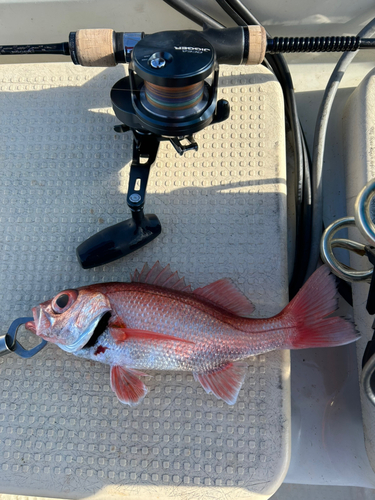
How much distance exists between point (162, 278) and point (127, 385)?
348mm

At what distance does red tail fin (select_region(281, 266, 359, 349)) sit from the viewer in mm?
1079

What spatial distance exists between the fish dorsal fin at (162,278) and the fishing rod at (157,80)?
0.10 metres

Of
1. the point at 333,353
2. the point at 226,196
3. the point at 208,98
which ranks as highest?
the point at 208,98

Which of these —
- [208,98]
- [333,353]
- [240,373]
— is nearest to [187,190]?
[208,98]

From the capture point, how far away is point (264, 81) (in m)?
1.40

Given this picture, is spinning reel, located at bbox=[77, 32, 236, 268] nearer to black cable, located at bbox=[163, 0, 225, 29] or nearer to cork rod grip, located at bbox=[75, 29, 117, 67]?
cork rod grip, located at bbox=[75, 29, 117, 67]

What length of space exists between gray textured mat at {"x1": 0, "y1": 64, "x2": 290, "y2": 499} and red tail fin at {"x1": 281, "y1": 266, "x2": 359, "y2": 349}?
13 cm

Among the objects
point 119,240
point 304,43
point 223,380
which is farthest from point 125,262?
point 304,43

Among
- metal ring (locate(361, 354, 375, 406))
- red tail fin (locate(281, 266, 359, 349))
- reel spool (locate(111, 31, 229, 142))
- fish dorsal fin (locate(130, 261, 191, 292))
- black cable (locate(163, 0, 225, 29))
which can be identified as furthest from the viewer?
black cable (locate(163, 0, 225, 29))

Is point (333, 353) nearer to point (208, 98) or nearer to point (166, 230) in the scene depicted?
point (166, 230)

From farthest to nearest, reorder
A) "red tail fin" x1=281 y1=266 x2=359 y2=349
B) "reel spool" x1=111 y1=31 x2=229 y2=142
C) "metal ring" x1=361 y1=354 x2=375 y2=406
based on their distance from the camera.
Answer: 1. "red tail fin" x1=281 y1=266 x2=359 y2=349
2. "metal ring" x1=361 y1=354 x2=375 y2=406
3. "reel spool" x1=111 y1=31 x2=229 y2=142

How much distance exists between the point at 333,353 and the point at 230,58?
1.16 meters

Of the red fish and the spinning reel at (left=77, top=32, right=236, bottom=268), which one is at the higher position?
the spinning reel at (left=77, top=32, right=236, bottom=268)

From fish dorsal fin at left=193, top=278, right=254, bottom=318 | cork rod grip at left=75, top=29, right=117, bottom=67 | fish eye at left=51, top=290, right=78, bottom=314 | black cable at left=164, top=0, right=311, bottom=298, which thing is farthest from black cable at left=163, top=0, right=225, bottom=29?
fish eye at left=51, top=290, right=78, bottom=314
